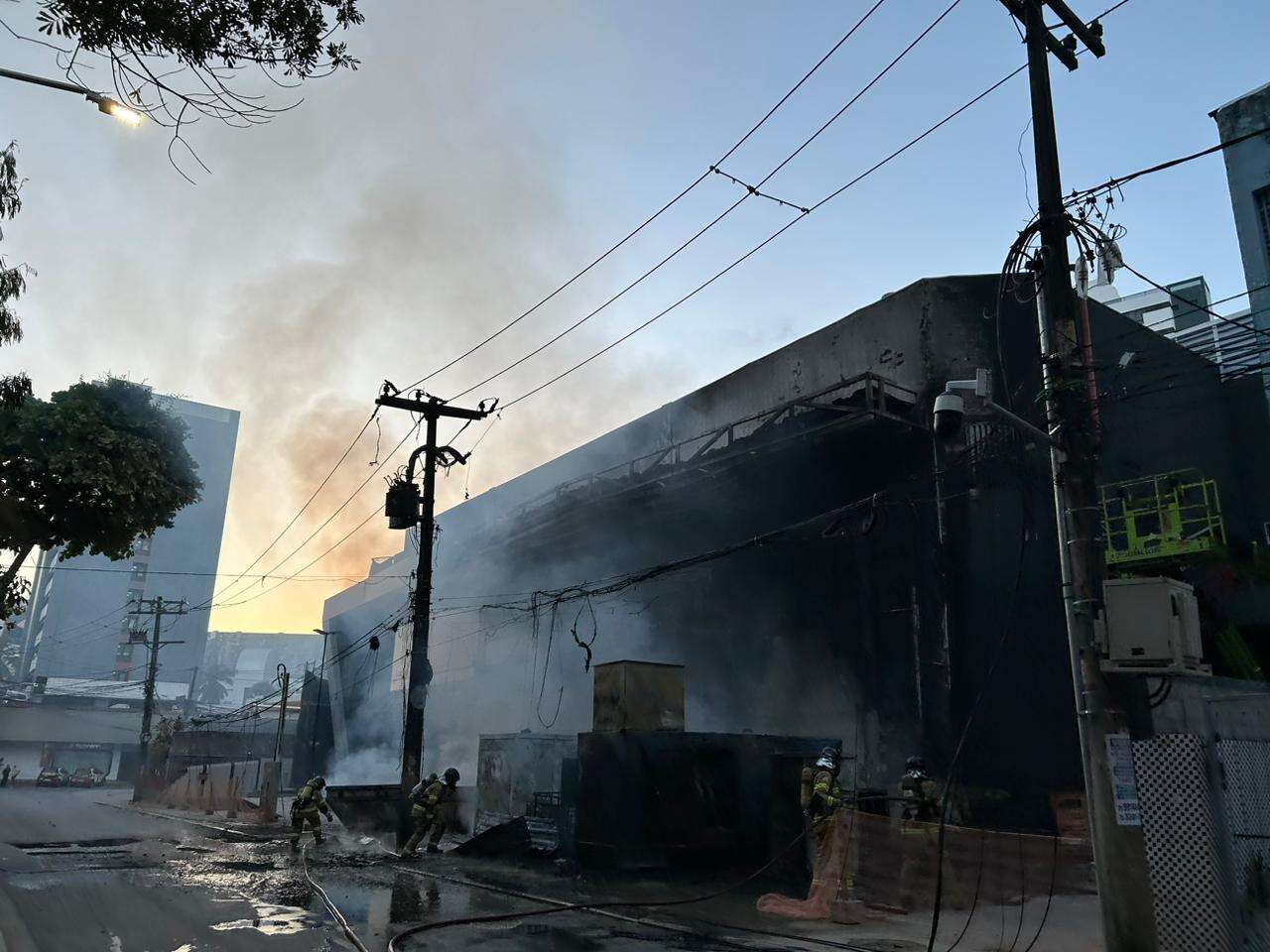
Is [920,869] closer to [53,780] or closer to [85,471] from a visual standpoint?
[85,471]

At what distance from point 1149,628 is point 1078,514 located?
1.12m

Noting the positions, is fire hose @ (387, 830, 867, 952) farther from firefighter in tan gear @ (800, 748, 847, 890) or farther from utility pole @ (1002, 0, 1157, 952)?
utility pole @ (1002, 0, 1157, 952)

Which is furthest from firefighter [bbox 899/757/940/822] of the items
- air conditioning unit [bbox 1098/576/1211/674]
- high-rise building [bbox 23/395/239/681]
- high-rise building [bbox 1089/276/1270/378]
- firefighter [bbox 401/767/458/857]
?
high-rise building [bbox 23/395/239/681]

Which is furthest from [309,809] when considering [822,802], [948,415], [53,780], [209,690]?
[209,690]

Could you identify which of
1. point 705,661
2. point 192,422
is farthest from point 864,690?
point 192,422

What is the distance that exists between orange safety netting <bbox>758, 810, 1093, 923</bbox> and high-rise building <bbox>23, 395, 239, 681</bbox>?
250 ft

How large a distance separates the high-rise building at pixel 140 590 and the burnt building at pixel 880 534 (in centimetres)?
6084

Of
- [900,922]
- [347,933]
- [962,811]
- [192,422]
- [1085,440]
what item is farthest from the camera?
[192,422]

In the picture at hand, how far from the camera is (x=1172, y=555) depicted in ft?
56.1

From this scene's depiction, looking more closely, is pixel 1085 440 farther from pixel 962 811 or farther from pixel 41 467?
pixel 41 467

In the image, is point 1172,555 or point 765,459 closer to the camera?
point 1172,555

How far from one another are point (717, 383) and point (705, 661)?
A: 27.1ft

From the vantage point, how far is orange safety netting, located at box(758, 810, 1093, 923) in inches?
343

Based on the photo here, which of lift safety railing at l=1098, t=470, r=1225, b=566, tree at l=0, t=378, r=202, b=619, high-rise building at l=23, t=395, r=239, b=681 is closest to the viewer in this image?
tree at l=0, t=378, r=202, b=619
